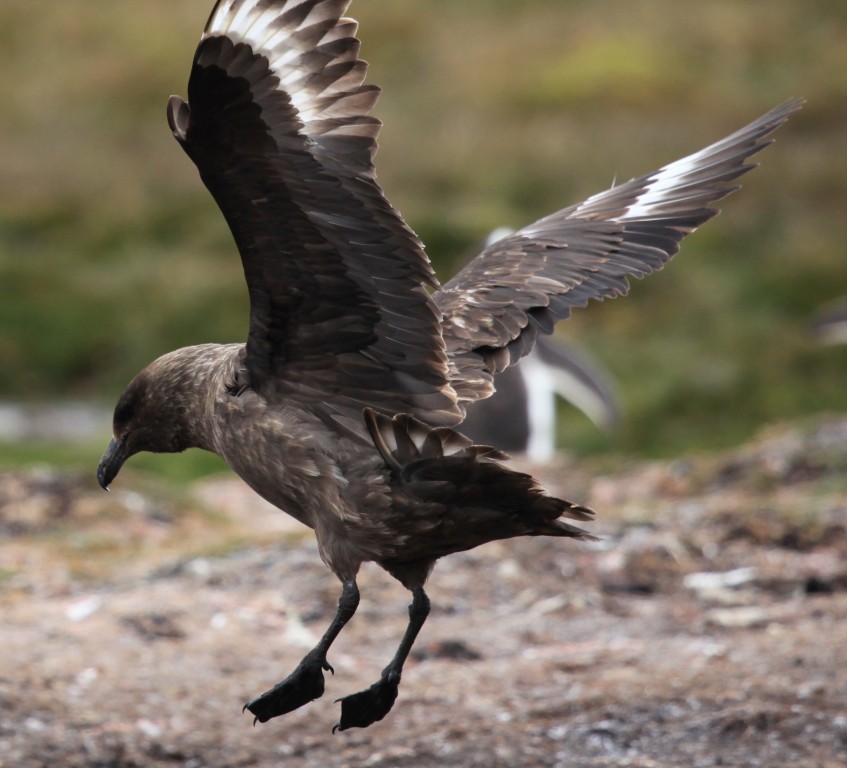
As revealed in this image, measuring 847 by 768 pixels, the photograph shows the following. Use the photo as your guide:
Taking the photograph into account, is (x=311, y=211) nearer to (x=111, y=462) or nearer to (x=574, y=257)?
(x=111, y=462)

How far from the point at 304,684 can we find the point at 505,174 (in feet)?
46.7

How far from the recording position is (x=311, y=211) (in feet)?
13.8

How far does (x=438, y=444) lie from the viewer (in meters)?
4.30

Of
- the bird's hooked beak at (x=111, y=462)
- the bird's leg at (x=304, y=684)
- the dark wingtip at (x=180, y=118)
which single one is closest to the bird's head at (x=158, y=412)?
the bird's hooked beak at (x=111, y=462)

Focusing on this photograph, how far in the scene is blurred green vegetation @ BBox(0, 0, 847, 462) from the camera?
13.8 m

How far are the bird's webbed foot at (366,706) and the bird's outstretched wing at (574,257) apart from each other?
98 centimetres

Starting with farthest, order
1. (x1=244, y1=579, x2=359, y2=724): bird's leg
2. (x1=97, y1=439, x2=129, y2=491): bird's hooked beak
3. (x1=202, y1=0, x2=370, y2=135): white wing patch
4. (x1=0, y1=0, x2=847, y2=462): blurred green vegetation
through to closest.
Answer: (x1=0, y1=0, x2=847, y2=462): blurred green vegetation
(x1=97, y1=439, x2=129, y2=491): bird's hooked beak
(x1=244, y1=579, x2=359, y2=724): bird's leg
(x1=202, y1=0, x2=370, y2=135): white wing patch

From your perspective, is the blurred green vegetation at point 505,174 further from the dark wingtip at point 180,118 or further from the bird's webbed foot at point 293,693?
the dark wingtip at point 180,118

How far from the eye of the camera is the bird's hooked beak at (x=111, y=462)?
5.04 meters

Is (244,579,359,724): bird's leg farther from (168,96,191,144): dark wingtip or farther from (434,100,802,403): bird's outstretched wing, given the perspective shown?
(168,96,191,144): dark wingtip

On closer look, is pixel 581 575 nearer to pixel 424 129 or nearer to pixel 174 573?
pixel 174 573

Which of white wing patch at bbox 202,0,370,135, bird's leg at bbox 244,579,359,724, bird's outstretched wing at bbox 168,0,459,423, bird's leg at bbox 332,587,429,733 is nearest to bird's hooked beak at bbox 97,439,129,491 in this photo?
bird's outstretched wing at bbox 168,0,459,423

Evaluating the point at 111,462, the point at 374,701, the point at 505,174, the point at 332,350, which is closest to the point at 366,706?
the point at 374,701

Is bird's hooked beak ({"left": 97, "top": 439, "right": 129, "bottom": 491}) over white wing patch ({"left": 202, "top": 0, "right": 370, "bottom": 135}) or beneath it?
beneath
